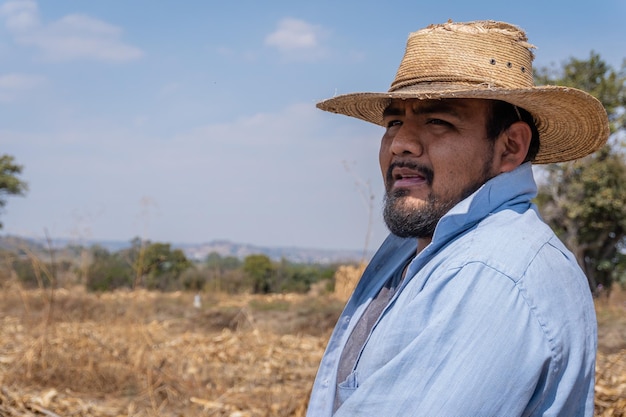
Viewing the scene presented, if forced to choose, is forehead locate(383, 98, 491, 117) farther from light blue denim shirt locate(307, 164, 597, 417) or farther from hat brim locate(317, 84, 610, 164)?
light blue denim shirt locate(307, 164, 597, 417)

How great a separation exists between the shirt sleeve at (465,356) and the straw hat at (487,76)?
23.3 inches

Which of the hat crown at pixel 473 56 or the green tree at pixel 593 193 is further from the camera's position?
the green tree at pixel 593 193

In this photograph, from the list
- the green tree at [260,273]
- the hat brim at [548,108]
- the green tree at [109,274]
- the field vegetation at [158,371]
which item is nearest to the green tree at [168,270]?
the green tree at [109,274]

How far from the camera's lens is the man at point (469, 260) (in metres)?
1.36

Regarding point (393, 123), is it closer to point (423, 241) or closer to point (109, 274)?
point (423, 241)

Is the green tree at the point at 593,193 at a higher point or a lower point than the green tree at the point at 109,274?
higher

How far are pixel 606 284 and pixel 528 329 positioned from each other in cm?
1551

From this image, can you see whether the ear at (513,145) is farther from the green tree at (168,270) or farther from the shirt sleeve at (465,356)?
the green tree at (168,270)

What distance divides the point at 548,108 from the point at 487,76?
0.71 feet

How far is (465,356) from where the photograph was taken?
135 centimetres

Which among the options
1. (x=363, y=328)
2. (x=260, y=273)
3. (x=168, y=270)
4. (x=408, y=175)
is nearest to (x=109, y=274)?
(x=168, y=270)

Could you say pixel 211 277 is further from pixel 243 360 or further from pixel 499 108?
pixel 499 108

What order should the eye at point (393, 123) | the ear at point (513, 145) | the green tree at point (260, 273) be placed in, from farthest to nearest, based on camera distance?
the green tree at point (260, 273) → the eye at point (393, 123) → the ear at point (513, 145)

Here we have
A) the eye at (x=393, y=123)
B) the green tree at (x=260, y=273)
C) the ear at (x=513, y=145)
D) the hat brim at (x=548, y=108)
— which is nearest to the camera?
the hat brim at (x=548, y=108)
